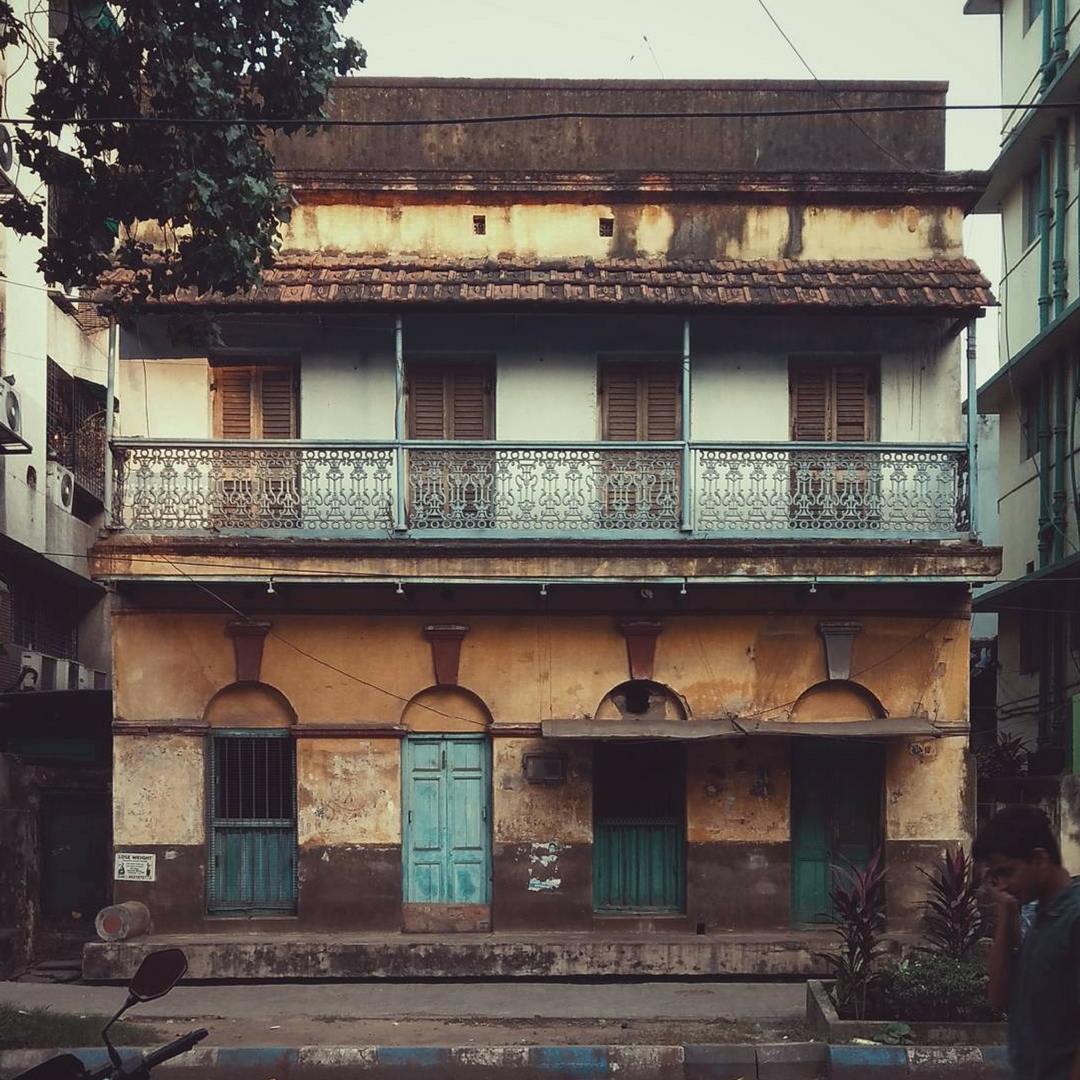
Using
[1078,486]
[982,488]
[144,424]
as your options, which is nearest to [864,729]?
[1078,486]

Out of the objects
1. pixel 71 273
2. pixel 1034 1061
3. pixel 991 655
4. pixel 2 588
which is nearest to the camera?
pixel 1034 1061

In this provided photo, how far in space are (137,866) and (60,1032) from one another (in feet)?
13.2

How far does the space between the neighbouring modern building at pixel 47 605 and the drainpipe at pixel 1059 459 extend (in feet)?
41.5

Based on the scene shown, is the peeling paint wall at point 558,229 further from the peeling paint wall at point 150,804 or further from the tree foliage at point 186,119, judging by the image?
the peeling paint wall at point 150,804

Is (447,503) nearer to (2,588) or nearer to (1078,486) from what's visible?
(2,588)

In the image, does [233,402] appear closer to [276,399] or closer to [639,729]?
[276,399]

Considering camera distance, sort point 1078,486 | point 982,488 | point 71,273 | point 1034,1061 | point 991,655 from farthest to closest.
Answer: point 982,488
point 991,655
point 1078,486
point 71,273
point 1034,1061

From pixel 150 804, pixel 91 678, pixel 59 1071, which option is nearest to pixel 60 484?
pixel 91 678

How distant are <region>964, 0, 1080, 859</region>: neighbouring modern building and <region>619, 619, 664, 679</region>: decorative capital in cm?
482

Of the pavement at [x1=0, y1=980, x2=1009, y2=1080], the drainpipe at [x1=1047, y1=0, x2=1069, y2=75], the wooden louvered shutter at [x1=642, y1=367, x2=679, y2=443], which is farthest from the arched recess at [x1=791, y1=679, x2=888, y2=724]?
the drainpipe at [x1=1047, y1=0, x2=1069, y2=75]

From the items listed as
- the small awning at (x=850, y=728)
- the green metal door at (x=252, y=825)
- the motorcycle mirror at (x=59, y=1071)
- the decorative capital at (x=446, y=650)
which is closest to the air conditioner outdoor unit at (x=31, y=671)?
the green metal door at (x=252, y=825)

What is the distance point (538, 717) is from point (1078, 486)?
28.0ft

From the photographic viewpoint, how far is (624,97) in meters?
16.2

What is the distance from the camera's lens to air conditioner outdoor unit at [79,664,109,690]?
72.0ft
